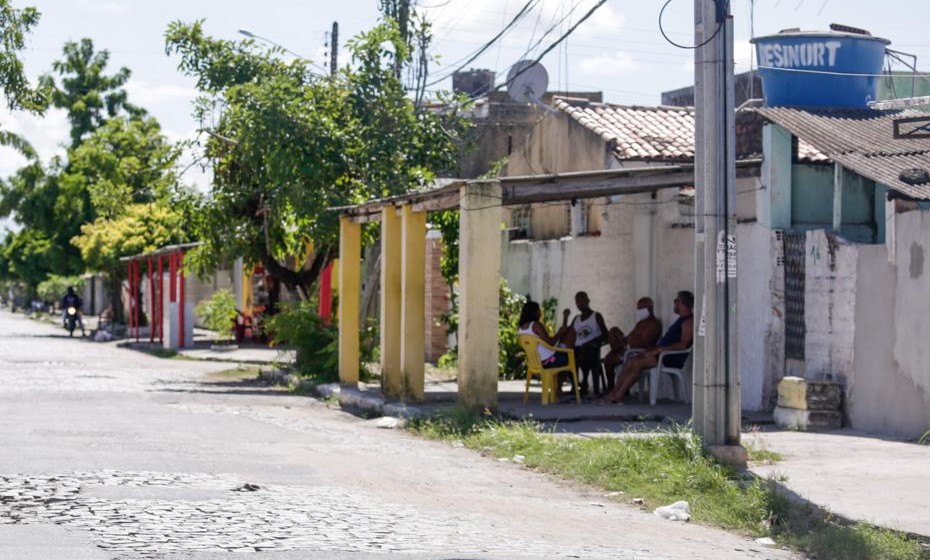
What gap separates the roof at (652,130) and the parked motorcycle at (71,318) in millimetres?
27338

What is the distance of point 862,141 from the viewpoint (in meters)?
16.0

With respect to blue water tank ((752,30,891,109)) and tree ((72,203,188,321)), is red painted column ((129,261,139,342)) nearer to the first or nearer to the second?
tree ((72,203,188,321))

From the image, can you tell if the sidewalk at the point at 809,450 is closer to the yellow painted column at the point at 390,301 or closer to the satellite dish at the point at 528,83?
the yellow painted column at the point at 390,301

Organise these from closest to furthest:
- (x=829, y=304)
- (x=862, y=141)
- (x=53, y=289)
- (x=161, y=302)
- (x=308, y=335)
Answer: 1. (x=829, y=304)
2. (x=862, y=141)
3. (x=308, y=335)
4. (x=161, y=302)
5. (x=53, y=289)

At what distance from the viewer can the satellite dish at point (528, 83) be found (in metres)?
22.2

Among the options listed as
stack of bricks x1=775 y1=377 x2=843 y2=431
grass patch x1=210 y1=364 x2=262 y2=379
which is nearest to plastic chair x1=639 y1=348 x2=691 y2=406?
stack of bricks x1=775 y1=377 x2=843 y2=431

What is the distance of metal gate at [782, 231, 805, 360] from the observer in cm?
1562

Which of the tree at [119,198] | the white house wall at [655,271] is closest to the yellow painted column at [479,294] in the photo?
the white house wall at [655,271]

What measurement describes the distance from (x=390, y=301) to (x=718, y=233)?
8066 mm

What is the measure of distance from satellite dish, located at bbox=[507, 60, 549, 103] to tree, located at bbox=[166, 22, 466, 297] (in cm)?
152

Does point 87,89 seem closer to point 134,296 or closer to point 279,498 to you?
point 134,296

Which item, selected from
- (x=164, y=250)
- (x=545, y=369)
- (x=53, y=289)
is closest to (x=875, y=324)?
(x=545, y=369)

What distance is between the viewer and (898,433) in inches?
548

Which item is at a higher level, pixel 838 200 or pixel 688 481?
pixel 838 200
